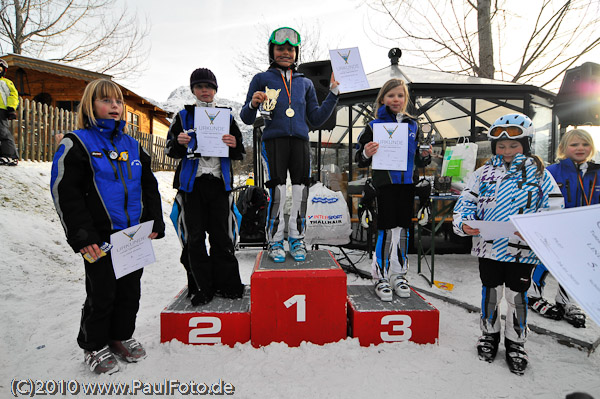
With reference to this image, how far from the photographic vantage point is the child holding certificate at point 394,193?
2.67 meters

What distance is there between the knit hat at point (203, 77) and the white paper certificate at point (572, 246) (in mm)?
2325

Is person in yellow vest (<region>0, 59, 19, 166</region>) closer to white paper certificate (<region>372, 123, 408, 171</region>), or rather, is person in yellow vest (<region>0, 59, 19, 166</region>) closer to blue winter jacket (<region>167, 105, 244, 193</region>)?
blue winter jacket (<region>167, 105, 244, 193</region>)

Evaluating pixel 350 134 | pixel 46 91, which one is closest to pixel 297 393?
pixel 350 134

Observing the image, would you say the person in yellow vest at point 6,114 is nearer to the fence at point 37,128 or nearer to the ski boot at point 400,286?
the fence at point 37,128

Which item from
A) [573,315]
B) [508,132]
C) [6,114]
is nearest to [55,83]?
[6,114]

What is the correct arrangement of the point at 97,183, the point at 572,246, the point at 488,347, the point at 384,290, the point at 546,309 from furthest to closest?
the point at 546,309, the point at 384,290, the point at 488,347, the point at 97,183, the point at 572,246

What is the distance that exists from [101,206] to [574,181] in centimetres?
396

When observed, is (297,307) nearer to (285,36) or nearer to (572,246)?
(572,246)

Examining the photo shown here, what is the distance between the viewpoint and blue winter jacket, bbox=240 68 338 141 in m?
2.67

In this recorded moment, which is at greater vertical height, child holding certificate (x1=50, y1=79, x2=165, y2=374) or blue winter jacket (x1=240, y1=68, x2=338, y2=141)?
blue winter jacket (x1=240, y1=68, x2=338, y2=141)

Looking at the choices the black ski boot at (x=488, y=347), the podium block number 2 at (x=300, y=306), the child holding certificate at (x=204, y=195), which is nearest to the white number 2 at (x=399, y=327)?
the black ski boot at (x=488, y=347)

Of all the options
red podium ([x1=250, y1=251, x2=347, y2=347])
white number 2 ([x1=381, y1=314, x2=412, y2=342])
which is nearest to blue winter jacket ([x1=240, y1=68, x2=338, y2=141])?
red podium ([x1=250, y1=251, x2=347, y2=347])

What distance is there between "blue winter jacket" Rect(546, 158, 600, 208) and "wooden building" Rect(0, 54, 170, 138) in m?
12.6

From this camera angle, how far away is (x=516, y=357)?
2.02 m
